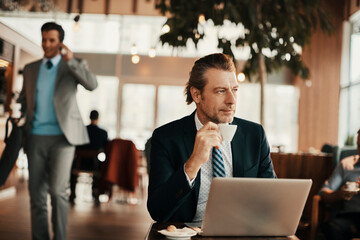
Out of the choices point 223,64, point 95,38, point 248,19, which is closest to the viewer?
point 223,64

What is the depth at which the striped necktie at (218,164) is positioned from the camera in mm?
1627

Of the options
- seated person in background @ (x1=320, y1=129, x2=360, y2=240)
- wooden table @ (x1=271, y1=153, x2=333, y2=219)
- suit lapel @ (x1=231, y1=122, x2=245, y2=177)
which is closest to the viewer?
suit lapel @ (x1=231, y1=122, x2=245, y2=177)

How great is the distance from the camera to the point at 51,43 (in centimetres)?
304

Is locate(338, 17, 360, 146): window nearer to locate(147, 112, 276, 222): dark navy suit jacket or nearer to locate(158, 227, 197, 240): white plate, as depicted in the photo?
locate(147, 112, 276, 222): dark navy suit jacket

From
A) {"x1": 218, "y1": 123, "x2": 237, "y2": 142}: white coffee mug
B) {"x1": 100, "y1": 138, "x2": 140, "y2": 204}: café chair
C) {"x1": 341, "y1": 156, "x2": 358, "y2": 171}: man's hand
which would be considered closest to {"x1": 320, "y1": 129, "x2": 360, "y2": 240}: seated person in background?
{"x1": 341, "y1": 156, "x2": 358, "y2": 171}: man's hand

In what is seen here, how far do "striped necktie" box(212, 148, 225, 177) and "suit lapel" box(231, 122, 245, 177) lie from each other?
0.06 meters

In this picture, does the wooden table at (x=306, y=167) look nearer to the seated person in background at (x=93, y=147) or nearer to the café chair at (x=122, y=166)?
the café chair at (x=122, y=166)

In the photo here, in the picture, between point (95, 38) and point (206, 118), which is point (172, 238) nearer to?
point (206, 118)

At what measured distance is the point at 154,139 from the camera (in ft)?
5.64

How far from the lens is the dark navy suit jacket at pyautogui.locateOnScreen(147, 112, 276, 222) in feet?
4.86

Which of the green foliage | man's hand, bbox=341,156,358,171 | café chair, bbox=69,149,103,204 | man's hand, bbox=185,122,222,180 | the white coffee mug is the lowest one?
café chair, bbox=69,149,103,204

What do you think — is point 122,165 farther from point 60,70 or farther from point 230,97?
point 230,97

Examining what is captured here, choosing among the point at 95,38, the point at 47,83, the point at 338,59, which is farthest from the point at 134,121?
the point at 47,83

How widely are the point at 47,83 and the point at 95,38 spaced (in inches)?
304
